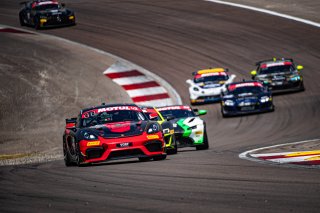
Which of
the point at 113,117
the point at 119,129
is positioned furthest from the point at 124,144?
the point at 113,117

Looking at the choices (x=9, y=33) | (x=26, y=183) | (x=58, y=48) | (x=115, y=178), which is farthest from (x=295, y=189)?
(x=9, y=33)

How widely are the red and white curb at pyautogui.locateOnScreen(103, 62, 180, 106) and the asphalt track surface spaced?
935 millimetres

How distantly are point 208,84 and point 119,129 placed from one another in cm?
1601

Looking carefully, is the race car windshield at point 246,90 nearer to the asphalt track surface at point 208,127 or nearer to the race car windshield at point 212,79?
the asphalt track surface at point 208,127

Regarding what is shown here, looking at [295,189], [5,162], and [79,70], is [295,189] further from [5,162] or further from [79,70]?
[79,70]

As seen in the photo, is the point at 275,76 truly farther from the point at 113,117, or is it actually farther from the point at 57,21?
the point at 113,117

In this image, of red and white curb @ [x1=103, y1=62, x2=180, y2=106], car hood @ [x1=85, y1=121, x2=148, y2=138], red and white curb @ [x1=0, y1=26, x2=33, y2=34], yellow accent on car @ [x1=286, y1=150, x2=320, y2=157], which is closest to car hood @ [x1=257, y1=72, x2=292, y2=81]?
red and white curb @ [x1=103, y1=62, x2=180, y2=106]

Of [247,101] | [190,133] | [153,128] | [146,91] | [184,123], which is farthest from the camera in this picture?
[146,91]

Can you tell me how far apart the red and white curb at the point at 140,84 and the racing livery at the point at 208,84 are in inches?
34.8

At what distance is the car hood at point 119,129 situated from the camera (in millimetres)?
13625

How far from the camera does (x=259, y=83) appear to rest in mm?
27391

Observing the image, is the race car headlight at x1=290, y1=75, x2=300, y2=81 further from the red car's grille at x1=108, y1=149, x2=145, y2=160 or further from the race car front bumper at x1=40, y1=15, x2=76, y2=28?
the red car's grille at x1=108, y1=149, x2=145, y2=160

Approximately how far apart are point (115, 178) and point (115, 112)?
3.95 m

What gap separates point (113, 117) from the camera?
14594 millimetres
